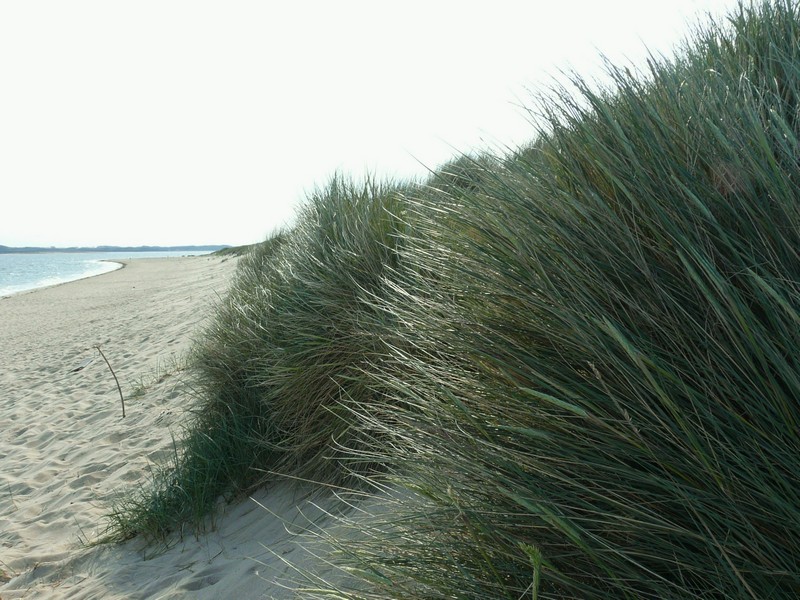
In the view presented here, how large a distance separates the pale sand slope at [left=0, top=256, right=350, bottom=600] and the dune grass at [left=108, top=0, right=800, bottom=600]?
2.72ft

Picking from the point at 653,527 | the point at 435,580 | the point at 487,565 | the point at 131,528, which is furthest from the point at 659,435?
the point at 131,528

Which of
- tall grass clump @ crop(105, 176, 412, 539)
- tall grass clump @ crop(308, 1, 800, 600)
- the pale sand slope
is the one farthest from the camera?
tall grass clump @ crop(105, 176, 412, 539)

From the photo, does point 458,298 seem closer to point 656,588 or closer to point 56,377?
point 656,588

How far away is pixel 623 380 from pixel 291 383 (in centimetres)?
250

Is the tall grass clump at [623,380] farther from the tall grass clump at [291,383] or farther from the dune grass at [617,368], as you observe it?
the tall grass clump at [291,383]

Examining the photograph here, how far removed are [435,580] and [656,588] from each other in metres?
0.52

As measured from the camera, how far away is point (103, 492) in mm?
4473

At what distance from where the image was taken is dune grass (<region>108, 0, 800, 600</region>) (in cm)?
117

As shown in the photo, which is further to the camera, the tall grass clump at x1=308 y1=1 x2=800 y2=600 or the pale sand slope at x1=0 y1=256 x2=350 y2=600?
the pale sand slope at x1=0 y1=256 x2=350 y2=600

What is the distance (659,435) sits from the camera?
A: 1.27 metres

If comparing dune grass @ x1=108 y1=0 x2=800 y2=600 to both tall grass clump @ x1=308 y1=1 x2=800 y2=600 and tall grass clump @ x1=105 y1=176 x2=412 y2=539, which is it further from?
tall grass clump @ x1=105 y1=176 x2=412 y2=539

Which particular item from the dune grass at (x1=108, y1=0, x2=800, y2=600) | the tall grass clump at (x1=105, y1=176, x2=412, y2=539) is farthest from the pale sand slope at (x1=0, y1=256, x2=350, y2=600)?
the dune grass at (x1=108, y1=0, x2=800, y2=600)

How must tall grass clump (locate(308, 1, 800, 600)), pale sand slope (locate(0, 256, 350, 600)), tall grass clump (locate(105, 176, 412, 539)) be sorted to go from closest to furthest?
1. tall grass clump (locate(308, 1, 800, 600))
2. pale sand slope (locate(0, 256, 350, 600))
3. tall grass clump (locate(105, 176, 412, 539))

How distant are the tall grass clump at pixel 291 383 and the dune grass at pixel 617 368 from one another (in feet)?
3.58
